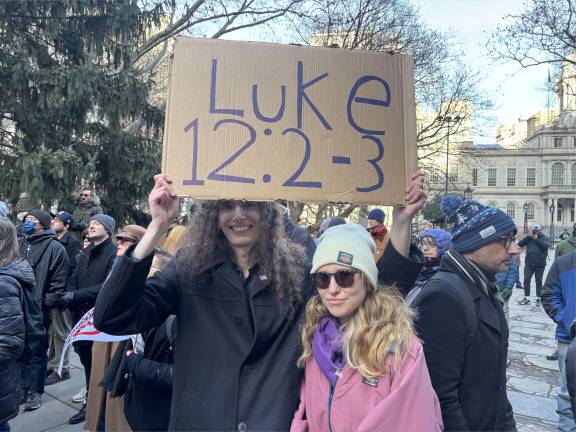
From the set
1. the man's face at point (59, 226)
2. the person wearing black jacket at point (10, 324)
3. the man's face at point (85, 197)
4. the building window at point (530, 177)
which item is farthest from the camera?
the building window at point (530, 177)

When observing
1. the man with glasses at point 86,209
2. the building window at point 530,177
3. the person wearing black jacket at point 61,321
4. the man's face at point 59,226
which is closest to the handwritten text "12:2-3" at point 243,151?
the person wearing black jacket at point 61,321

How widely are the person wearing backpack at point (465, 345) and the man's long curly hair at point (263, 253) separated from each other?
59 cm

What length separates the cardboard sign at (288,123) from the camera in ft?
5.72

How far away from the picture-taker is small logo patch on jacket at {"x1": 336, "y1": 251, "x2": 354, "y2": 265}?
1731 mm

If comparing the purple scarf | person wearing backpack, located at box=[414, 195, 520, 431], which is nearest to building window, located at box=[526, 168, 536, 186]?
person wearing backpack, located at box=[414, 195, 520, 431]

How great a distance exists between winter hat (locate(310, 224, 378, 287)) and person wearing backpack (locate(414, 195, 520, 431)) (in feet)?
1.15

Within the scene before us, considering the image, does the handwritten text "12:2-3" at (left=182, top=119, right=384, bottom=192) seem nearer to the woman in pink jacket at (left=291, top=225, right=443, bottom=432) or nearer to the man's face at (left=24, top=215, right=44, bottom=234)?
the woman in pink jacket at (left=291, top=225, right=443, bottom=432)

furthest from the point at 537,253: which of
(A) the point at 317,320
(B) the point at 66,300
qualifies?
(A) the point at 317,320

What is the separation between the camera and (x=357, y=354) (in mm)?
1594

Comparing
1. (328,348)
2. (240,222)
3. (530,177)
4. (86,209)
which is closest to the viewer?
(328,348)

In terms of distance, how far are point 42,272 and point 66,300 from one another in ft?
1.55

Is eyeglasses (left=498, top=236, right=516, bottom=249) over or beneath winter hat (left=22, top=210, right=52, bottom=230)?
beneath

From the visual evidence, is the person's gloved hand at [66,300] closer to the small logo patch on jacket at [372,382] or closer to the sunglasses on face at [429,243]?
the sunglasses on face at [429,243]

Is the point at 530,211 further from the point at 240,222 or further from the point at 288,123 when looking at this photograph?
the point at 240,222
